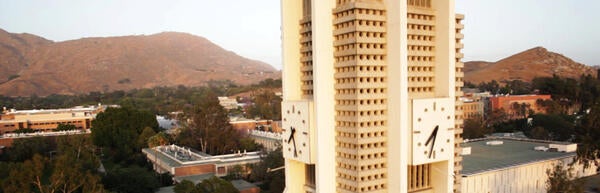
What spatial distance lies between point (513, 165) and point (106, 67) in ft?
494

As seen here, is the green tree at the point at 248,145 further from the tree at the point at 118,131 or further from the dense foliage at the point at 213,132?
the tree at the point at 118,131

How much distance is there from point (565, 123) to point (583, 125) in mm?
11654

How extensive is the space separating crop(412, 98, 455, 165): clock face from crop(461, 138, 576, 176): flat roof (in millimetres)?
6528

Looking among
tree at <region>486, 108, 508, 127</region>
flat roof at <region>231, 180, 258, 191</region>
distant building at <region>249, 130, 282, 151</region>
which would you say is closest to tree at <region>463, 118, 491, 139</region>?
distant building at <region>249, 130, 282, 151</region>

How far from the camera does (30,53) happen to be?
165125mm

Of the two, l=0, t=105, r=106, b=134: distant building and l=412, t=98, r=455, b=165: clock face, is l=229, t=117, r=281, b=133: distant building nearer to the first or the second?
l=0, t=105, r=106, b=134: distant building

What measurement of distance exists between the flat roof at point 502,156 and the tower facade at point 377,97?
6823 millimetres

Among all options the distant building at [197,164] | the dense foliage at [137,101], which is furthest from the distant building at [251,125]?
the dense foliage at [137,101]


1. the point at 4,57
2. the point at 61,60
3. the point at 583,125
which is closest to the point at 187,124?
the point at 583,125

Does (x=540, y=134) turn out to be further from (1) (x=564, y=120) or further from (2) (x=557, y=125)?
(1) (x=564, y=120)

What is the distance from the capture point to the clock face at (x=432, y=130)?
9.10 metres

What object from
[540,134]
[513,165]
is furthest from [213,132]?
[540,134]

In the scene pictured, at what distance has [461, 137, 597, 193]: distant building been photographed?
1569 cm

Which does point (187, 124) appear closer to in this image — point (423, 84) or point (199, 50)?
point (423, 84)
